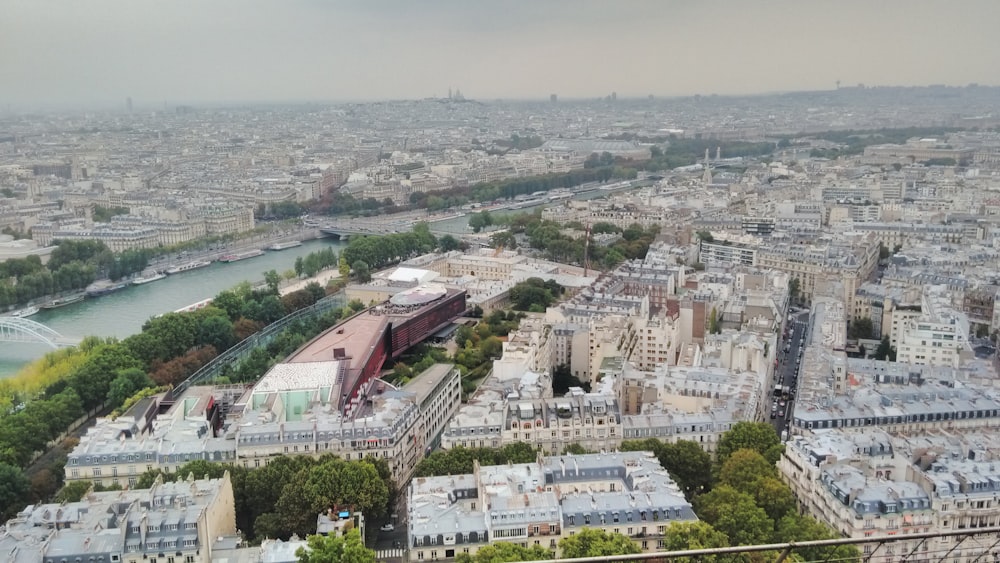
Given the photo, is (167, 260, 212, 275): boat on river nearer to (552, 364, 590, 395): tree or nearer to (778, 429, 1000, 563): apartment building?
(552, 364, 590, 395): tree

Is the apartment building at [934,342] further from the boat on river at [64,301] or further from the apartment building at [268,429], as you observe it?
the boat on river at [64,301]

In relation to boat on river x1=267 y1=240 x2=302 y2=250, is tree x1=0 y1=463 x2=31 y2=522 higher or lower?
higher

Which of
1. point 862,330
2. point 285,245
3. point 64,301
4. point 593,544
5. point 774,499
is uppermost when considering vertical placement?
point 593,544

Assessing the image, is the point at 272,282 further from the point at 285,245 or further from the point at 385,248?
the point at 285,245

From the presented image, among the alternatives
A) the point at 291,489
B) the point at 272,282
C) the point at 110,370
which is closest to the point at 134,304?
the point at 272,282

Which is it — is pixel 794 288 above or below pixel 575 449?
below

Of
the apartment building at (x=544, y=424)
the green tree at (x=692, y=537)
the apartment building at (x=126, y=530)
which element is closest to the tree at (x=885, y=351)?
the apartment building at (x=544, y=424)

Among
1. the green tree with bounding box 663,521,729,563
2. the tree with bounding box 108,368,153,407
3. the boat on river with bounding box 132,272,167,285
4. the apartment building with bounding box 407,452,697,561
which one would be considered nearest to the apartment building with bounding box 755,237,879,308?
the apartment building with bounding box 407,452,697,561
